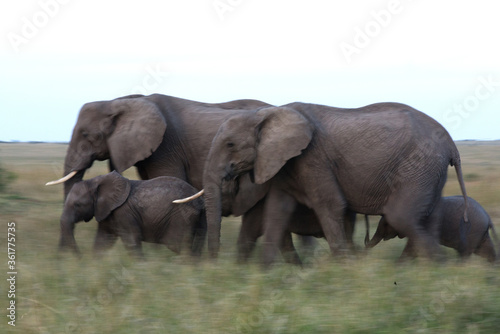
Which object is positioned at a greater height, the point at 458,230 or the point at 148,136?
the point at 148,136

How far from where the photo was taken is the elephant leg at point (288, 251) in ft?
26.0

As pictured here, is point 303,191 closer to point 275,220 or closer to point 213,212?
point 275,220

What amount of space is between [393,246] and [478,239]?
111 centimetres

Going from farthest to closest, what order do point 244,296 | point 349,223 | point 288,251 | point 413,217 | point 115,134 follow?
1. point 115,134
2. point 288,251
3. point 349,223
4. point 413,217
5. point 244,296

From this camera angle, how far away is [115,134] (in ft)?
29.5

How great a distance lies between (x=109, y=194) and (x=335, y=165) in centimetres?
227

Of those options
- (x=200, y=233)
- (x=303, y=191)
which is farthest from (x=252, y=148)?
(x=200, y=233)

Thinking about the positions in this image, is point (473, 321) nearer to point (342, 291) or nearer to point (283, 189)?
point (342, 291)

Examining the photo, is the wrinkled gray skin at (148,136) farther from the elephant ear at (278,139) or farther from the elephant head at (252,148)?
the elephant ear at (278,139)

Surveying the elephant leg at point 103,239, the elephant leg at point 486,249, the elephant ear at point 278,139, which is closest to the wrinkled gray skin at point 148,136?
the elephant leg at point 103,239

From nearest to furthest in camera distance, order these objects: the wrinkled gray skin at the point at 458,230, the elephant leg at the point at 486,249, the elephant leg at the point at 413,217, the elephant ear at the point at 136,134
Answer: the elephant leg at the point at 413,217
the wrinkled gray skin at the point at 458,230
the elephant leg at the point at 486,249
the elephant ear at the point at 136,134

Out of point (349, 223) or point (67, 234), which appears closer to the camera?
point (67, 234)

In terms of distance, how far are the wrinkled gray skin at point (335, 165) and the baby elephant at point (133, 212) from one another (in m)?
0.47

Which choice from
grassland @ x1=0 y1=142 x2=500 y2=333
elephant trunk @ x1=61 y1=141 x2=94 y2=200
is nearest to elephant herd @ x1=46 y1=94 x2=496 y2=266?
grassland @ x1=0 y1=142 x2=500 y2=333
